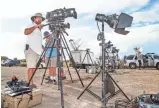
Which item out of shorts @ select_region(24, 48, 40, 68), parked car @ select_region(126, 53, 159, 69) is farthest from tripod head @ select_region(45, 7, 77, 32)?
parked car @ select_region(126, 53, 159, 69)

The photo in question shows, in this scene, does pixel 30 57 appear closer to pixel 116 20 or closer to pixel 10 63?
pixel 116 20

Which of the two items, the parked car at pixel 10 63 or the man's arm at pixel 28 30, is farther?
the parked car at pixel 10 63

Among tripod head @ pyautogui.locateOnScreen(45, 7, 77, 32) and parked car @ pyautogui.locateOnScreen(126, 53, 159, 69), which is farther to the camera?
parked car @ pyautogui.locateOnScreen(126, 53, 159, 69)

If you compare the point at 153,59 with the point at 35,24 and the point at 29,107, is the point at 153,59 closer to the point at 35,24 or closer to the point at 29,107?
the point at 35,24

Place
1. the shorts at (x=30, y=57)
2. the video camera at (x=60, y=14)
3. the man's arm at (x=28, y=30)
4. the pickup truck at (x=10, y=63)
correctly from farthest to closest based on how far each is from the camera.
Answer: the pickup truck at (x=10, y=63) < the shorts at (x=30, y=57) < the man's arm at (x=28, y=30) < the video camera at (x=60, y=14)

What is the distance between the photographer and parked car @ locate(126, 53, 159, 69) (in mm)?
18808

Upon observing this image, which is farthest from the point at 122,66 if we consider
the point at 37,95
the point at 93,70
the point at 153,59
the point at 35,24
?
the point at 37,95

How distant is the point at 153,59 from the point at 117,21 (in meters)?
15.1

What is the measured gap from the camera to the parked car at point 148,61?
18.8 metres

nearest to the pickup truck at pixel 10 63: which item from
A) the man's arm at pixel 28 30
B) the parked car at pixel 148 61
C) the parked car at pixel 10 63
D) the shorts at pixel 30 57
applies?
the parked car at pixel 10 63

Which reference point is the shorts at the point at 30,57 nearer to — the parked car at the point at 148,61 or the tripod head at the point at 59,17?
the tripod head at the point at 59,17

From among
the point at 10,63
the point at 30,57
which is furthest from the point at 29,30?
the point at 10,63

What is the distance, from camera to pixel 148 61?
19.0 meters

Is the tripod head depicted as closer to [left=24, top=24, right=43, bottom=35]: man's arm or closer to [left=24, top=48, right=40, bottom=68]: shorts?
[left=24, top=24, right=43, bottom=35]: man's arm
